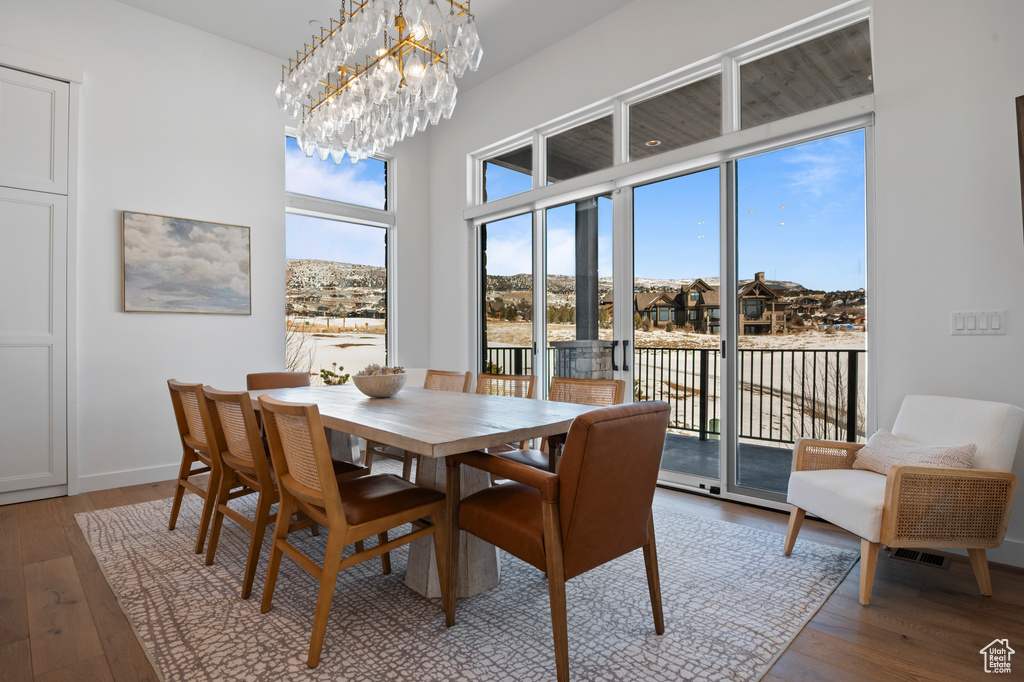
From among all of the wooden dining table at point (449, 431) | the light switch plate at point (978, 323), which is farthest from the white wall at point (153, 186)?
the light switch plate at point (978, 323)

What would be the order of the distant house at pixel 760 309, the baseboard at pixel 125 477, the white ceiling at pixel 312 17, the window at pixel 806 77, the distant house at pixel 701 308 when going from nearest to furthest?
the window at pixel 806 77, the distant house at pixel 760 309, the distant house at pixel 701 308, the baseboard at pixel 125 477, the white ceiling at pixel 312 17

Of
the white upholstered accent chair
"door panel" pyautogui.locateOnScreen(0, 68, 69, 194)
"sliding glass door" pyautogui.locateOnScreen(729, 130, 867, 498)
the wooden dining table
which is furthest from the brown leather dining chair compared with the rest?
"door panel" pyautogui.locateOnScreen(0, 68, 69, 194)

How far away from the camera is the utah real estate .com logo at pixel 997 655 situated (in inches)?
64.9

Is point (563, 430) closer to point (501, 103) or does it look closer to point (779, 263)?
point (779, 263)

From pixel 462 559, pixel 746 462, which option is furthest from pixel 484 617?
pixel 746 462

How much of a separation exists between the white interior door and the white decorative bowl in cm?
240

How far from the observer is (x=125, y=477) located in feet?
12.8

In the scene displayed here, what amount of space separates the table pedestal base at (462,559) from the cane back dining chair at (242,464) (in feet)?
1.35

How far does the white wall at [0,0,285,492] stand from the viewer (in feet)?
12.3

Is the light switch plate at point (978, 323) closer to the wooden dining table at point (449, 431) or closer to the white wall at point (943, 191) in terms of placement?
the white wall at point (943, 191)

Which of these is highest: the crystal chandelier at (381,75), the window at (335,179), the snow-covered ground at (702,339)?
the window at (335,179)

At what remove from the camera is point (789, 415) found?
3.49 meters

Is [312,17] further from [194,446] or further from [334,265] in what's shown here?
[194,446]

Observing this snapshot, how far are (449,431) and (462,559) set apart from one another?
26.3 inches
